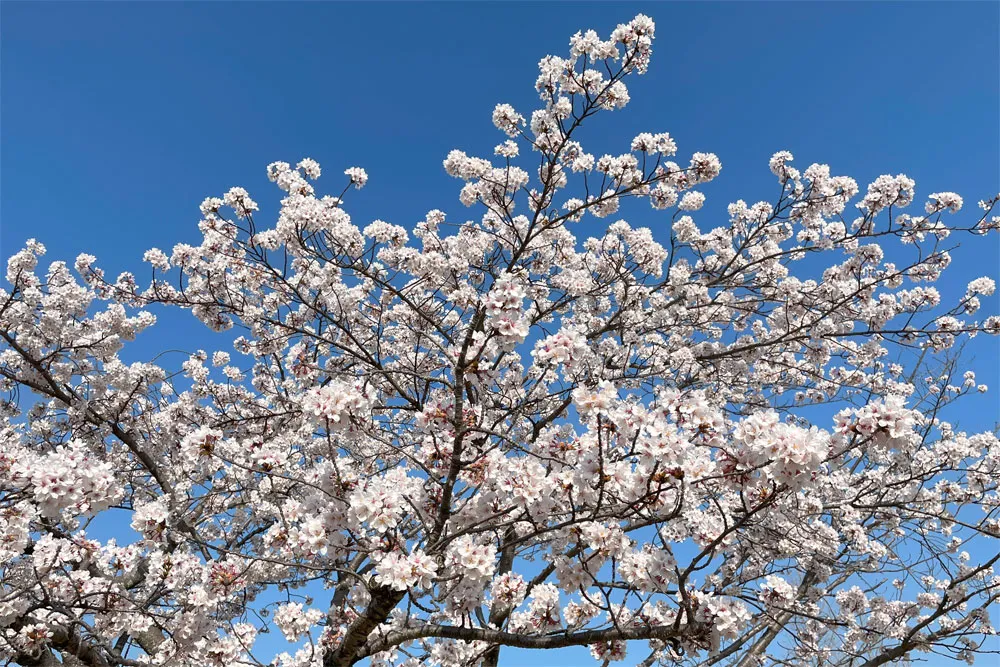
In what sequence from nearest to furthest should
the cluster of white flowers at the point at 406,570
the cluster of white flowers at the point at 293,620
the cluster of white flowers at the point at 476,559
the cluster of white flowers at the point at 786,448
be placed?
the cluster of white flowers at the point at 786,448
the cluster of white flowers at the point at 406,570
the cluster of white flowers at the point at 476,559
the cluster of white flowers at the point at 293,620

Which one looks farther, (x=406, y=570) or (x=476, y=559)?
(x=476, y=559)

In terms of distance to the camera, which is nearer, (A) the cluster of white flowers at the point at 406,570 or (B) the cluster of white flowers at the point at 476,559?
(A) the cluster of white flowers at the point at 406,570

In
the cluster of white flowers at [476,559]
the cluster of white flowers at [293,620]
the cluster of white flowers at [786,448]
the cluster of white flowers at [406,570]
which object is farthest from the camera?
the cluster of white flowers at [293,620]

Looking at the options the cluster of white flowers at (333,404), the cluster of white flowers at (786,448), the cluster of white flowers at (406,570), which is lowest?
the cluster of white flowers at (406,570)

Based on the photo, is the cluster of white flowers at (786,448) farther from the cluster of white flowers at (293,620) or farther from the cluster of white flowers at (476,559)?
the cluster of white flowers at (293,620)

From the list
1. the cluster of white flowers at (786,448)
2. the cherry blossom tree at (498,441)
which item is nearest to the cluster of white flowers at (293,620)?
the cherry blossom tree at (498,441)

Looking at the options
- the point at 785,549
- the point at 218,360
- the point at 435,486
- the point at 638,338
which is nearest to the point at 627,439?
the point at 435,486

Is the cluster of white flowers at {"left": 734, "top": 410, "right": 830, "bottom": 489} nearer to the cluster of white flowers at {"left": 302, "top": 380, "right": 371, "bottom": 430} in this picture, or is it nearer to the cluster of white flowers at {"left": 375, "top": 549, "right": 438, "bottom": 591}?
the cluster of white flowers at {"left": 375, "top": 549, "right": 438, "bottom": 591}

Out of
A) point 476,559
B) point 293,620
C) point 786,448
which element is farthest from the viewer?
point 293,620

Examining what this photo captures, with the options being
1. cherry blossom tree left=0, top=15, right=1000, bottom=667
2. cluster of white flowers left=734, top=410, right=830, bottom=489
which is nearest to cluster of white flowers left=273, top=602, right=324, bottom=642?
cherry blossom tree left=0, top=15, right=1000, bottom=667

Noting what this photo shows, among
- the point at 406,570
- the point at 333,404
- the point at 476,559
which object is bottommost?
the point at 406,570

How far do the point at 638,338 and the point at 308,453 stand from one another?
4258 millimetres

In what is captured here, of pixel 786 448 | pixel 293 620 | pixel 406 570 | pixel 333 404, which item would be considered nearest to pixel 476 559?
pixel 406 570

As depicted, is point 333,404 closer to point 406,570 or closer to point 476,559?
point 406,570
